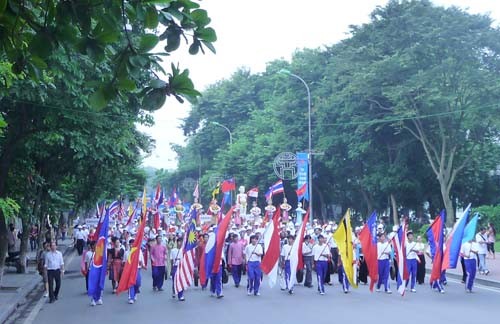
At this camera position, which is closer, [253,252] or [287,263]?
[253,252]

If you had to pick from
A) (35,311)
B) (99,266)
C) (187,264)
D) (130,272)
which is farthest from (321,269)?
(35,311)

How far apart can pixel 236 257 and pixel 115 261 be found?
326 cm

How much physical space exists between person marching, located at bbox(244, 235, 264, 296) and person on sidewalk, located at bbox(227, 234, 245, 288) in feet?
4.64

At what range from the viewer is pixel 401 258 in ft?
58.1

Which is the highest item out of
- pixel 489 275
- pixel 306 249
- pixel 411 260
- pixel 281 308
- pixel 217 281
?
pixel 306 249

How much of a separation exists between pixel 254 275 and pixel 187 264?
69.5 inches

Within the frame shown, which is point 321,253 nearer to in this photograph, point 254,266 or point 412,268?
point 254,266

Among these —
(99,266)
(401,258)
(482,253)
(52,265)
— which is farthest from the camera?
(482,253)

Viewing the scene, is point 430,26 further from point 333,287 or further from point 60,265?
point 60,265

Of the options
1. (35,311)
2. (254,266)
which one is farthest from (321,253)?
(35,311)

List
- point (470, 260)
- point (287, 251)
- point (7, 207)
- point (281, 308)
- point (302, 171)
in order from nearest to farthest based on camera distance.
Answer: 1. point (7, 207)
2. point (281, 308)
3. point (470, 260)
4. point (287, 251)
5. point (302, 171)

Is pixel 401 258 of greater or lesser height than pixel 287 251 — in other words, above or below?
below

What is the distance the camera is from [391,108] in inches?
1518

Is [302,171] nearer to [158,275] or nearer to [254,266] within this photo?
[158,275]
